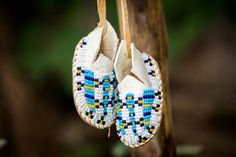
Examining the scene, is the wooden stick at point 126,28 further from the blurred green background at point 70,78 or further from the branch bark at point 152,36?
the blurred green background at point 70,78

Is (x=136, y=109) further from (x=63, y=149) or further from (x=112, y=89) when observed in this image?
(x=63, y=149)

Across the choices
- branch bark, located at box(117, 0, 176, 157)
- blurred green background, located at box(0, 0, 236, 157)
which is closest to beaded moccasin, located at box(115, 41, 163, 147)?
branch bark, located at box(117, 0, 176, 157)

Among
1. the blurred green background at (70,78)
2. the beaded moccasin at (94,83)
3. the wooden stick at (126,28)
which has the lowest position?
the blurred green background at (70,78)

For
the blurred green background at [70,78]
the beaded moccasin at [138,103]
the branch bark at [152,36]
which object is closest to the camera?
the beaded moccasin at [138,103]

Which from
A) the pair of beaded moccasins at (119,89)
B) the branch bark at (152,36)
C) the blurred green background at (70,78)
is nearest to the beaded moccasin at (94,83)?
the pair of beaded moccasins at (119,89)

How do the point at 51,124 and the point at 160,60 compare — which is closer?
the point at 160,60

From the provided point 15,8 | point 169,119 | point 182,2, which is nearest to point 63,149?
point 15,8

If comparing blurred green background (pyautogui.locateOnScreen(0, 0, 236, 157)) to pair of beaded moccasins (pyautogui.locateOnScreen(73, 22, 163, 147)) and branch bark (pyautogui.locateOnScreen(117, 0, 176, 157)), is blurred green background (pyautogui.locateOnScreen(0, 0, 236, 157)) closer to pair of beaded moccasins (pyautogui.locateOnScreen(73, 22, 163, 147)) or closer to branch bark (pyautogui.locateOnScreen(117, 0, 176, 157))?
branch bark (pyautogui.locateOnScreen(117, 0, 176, 157))

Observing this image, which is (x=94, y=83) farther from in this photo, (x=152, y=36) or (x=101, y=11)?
(x=152, y=36)
